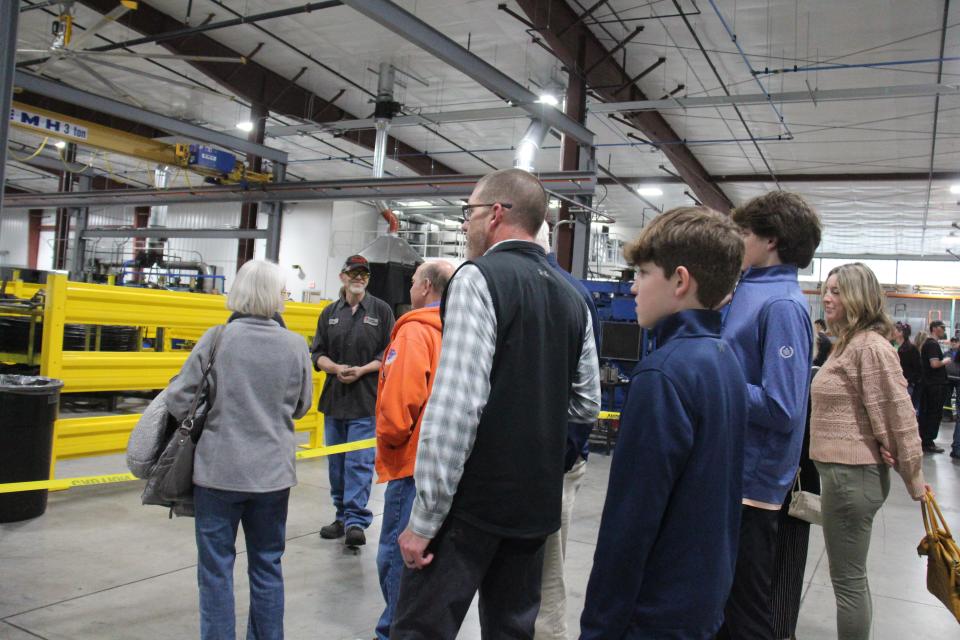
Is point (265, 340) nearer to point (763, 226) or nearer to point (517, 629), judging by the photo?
point (517, 629)

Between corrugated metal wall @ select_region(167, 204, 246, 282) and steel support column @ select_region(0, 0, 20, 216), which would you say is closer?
steel support column @ select_region(0, 0, 20, 216)

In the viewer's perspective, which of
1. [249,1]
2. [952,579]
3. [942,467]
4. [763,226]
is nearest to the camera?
[763,226]

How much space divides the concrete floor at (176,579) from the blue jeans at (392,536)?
44cm

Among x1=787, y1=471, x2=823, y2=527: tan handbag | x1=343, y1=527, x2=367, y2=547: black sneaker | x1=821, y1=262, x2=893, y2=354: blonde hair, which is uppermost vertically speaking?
x1=821, y1=262, x2=893, y2=354: blonde hair

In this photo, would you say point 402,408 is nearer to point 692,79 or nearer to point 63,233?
point 692,79

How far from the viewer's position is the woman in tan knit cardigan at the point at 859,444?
8.25 feet

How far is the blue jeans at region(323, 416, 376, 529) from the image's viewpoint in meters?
4.21

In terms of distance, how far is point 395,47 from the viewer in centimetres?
1124

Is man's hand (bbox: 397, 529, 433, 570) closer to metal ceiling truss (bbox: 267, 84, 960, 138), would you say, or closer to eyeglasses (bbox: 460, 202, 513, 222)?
eyeglasses (bbox: 460, 202, 513, 222)

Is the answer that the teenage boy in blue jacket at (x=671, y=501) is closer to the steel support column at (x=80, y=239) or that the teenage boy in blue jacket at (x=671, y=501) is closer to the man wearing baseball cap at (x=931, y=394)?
the man wearing baseball cap at (x=931, y=394)

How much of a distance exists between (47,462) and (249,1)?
8.58 metres

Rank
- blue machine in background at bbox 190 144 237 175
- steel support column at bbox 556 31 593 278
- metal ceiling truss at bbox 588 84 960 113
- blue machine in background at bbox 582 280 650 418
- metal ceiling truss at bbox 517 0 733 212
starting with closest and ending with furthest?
1. metal ceiling truss at bbox 588 84 960 113
2. blue machine in background at bbox 582 280 650 418
3. metal ceiling truss at bbox 517 0 733 212
4. steel support column at bbox 556 31 593 278
5. blue machine in background at bbox 190 144 237 175

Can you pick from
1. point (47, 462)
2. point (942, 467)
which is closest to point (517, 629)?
point (47, 462)

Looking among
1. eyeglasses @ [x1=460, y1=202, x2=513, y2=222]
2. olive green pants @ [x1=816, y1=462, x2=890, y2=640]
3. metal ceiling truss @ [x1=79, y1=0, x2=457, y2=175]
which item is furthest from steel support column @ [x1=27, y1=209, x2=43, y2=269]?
olive green pants @ [x1=816, y1=462, x2=890, y2=640]
